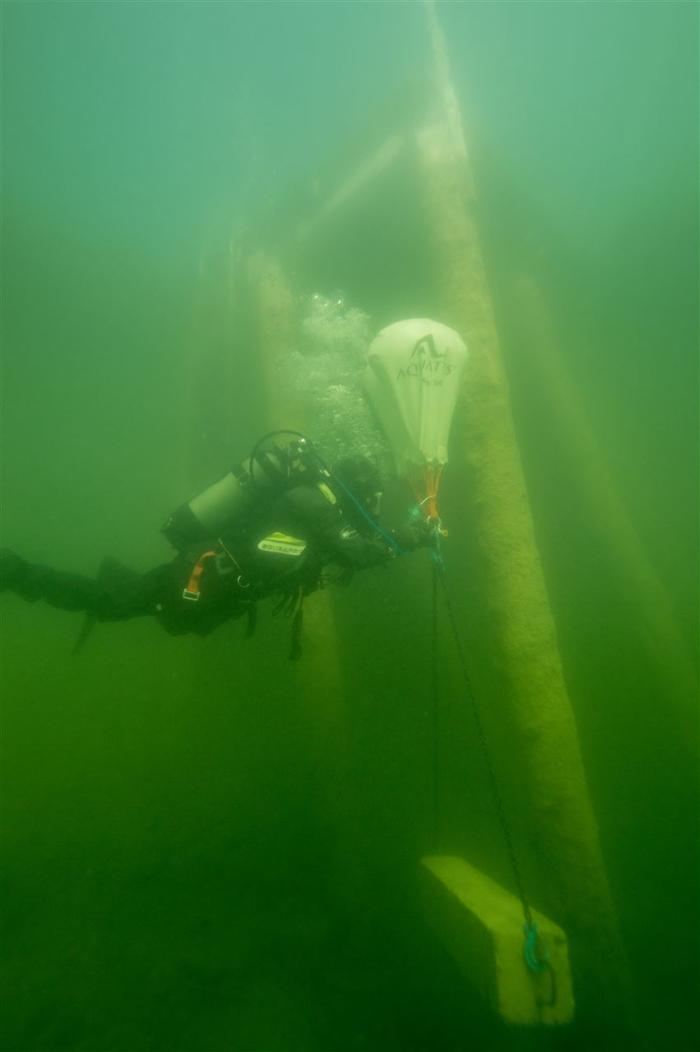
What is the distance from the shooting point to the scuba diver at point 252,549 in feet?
10.8

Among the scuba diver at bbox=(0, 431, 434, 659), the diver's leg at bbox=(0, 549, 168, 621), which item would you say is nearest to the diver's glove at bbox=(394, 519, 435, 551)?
the scuba diver at bbox=(0, 431, 434, 659)

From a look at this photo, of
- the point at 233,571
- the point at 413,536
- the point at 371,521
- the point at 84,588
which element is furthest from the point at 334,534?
the point at 84,588

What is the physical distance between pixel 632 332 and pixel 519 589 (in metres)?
5.15

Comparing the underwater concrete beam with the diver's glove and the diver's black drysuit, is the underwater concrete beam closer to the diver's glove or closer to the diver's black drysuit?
the diver's glove

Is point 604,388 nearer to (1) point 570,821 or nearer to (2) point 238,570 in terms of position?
(1) point 570,821

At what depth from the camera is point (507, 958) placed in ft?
8.23

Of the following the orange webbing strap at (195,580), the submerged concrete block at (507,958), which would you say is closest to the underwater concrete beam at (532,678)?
the submerged concrete block at (507,958)

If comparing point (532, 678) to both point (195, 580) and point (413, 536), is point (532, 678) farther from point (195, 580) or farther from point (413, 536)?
point (195, 580)

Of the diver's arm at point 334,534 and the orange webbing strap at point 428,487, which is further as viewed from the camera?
the orange webbing strap at point 428,487

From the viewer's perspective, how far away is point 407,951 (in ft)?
14.4

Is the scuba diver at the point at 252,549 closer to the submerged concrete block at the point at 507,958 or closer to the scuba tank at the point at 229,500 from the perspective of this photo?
the scuba tank at the point at 229,500

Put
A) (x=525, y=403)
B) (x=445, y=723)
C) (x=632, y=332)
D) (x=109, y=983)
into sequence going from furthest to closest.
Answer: (x=632, y=332) → (x=525, y=403) → (x=445, y=723) → (x=109, y=983)

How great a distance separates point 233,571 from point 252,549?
0.63 feet

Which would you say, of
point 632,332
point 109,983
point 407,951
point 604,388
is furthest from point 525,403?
point 109,983
